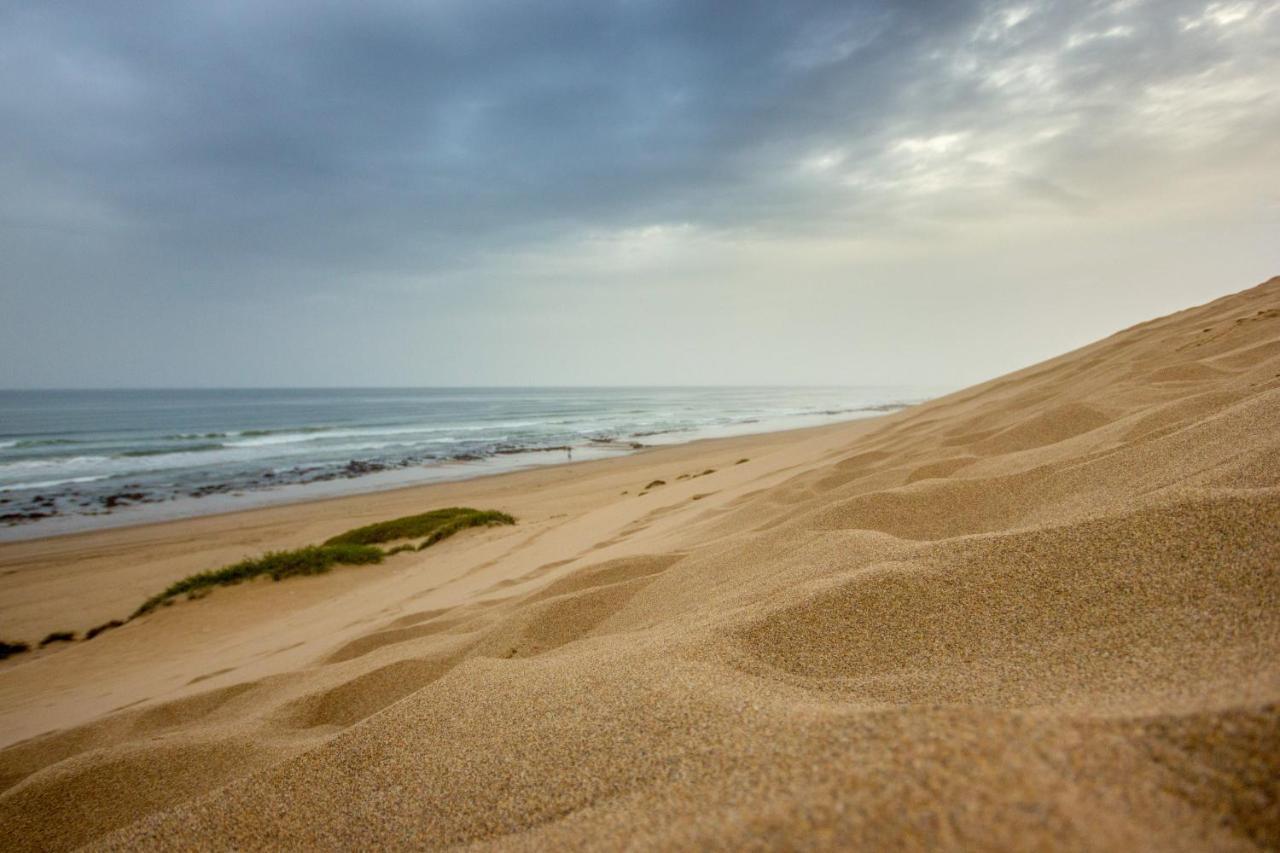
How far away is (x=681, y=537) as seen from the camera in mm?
4480

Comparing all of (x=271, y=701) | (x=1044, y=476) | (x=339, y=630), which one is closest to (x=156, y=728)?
(x=271, y=701)

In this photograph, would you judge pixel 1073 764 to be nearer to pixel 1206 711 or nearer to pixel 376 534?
pixel 1206 711

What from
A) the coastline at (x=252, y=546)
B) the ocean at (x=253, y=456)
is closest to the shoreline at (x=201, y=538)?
the coastline at (x=252, y=546)

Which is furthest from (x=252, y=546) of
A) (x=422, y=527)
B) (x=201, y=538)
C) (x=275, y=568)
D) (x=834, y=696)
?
(x=834, y=696)

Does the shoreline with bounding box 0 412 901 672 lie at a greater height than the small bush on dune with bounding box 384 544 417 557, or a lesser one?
lesser

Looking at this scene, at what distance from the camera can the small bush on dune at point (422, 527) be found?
9.40 meters

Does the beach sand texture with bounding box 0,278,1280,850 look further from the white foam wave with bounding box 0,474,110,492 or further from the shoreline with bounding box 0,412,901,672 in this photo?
the white foam wave with bounding box 0,474,110,492

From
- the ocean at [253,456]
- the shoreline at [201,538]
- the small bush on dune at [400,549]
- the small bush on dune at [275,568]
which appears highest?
the ocean at [253,456]

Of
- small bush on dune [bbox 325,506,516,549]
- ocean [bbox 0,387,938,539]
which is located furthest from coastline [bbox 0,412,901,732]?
ocean [bbox 0,387,938,539]

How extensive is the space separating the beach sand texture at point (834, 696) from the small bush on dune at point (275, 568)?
3200mm

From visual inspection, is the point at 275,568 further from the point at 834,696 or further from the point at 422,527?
the point at 834,696

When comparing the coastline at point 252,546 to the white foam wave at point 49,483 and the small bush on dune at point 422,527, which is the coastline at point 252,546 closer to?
the small bush on dune at point 422,527

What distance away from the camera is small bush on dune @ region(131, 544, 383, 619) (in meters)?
7.17

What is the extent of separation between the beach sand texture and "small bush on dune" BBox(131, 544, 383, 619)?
126 inches
